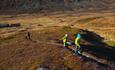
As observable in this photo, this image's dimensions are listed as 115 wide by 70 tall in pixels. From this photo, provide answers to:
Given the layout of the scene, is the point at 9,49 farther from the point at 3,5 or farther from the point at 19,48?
Answer: the point at 3,5

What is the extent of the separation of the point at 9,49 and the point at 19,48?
1834mm

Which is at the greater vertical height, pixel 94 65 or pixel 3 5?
pixel 94 65

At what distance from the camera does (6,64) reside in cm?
4516

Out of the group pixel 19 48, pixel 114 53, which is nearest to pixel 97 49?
pixel 114 53

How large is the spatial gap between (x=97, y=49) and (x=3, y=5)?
6003 inches

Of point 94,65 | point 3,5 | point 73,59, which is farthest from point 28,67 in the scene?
point 3,5

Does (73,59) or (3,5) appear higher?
(73,59)

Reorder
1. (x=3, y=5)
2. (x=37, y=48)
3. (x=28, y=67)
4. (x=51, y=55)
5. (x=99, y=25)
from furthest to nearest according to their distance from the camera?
(x=3, y=5), (x=99, y=25), (x=37, y=48), (x=51, y=55), (x=28, y=67)

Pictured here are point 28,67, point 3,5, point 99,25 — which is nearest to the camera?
point 28,67

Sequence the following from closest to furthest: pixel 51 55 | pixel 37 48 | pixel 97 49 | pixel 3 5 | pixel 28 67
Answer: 1. pixel 28 67
2. pixel 51 55
3. pixel 37 48
4. pixel 97 49
5. pixel 3 5

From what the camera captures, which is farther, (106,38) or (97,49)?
(106,38)

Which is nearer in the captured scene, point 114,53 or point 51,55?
point 51,55

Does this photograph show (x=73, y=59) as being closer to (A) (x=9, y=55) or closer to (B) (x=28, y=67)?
(B) (x=28, y=67)

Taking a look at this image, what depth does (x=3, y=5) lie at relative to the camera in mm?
199125
